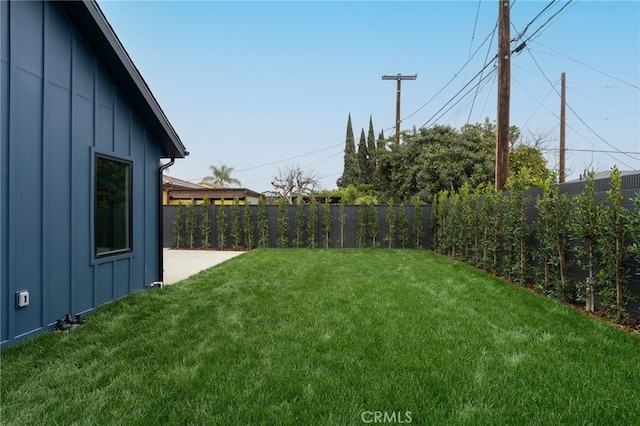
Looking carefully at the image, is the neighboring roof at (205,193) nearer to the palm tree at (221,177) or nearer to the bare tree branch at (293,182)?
the bare tree branch at (293,182)

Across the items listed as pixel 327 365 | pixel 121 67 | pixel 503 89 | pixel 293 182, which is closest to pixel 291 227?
pixel 503 89

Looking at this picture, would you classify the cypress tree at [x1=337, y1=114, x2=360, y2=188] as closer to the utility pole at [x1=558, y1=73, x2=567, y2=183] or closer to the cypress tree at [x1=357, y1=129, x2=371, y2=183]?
the cypress tree at [x1=357, y1=129, x2=371, y2=183]

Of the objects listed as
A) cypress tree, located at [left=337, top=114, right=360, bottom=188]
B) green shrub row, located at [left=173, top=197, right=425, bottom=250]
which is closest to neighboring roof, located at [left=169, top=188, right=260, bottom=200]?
green shrub row, located at [left=173, top=197, right=425, bottom=250]

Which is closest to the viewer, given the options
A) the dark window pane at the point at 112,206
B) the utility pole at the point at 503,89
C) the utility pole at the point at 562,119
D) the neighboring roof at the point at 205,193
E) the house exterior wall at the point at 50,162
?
the house exterior wall at the point at 50,162

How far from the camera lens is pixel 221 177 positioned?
2973cm

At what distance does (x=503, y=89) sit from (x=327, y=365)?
6529 millimetres

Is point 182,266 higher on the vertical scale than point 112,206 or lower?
lower

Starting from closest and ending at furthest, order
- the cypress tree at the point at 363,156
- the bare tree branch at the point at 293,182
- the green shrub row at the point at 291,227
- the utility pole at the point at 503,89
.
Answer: the utility pole at the point at 503,89 < the green shrub row at the point at 291,227 < the bare tree branch at the point at 293,182 < the cypress tree at the point at 363,156

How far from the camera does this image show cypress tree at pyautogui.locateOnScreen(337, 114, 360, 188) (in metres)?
25.4

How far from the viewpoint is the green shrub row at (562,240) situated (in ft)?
10.8

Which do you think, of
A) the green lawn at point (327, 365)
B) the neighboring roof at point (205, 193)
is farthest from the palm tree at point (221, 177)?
the green lawn at point (327, 365)

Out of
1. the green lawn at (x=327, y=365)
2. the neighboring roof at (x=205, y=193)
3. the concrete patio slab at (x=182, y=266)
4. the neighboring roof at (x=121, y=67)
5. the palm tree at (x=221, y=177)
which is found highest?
the palm tree at (x=221, y=177)

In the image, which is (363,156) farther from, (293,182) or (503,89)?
(503,89)

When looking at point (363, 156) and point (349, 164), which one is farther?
point (363, 156)
